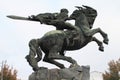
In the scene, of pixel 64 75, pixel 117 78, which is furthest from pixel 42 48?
pixel 117 78

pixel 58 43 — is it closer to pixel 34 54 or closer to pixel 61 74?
pixel 34 54

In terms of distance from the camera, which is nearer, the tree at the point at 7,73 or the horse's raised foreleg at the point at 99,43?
the horse's raised foreleg at the point at 99,43

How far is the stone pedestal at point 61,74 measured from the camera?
1262cm

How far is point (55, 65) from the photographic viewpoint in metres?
13.2

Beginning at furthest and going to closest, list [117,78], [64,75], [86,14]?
[117,78] < [86,14] < [64,75]

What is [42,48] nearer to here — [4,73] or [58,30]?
[58,30]

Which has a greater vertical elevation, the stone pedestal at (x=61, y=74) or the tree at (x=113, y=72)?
the stone pedestal at (x=61, y=74)

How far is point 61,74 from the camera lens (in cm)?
1265

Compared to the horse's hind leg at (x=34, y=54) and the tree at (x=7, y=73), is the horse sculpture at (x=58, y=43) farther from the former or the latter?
the tree at (x=7, y=73)

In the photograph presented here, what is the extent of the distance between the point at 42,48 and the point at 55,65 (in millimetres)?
685

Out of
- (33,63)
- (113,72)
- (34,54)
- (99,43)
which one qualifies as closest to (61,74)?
(33,63)

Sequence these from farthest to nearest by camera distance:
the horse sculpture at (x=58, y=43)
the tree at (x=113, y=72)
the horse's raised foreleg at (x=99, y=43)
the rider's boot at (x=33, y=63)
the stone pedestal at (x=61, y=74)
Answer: the tree at (x=113, y=72) → the horse's raised foreleg at (x=99, y=43) → the horse sculpture at (x=58, y=43) → the rider's boot at (x=33, y=63) → the stone pedestal at (x=61, y=74)

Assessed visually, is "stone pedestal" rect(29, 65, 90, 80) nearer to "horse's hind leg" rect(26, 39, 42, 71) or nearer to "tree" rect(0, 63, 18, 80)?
"horse's hind leg" rect(26, 39, 42, 71)

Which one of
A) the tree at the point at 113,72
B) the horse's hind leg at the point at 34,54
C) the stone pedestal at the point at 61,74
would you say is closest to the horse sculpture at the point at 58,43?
the horse's hind leg at the point at 34,54
